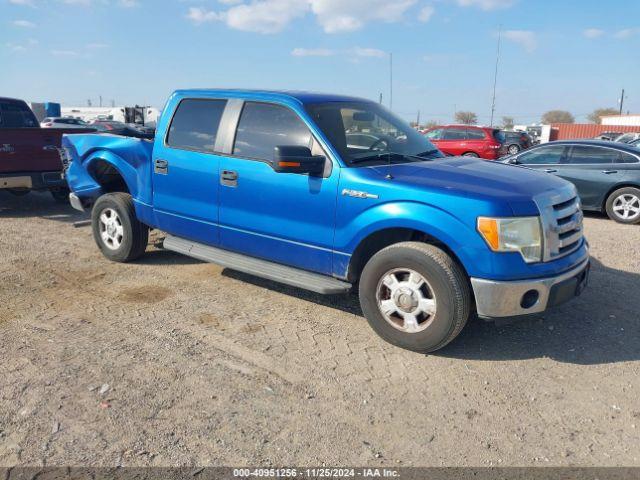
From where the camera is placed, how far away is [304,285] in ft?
14.6

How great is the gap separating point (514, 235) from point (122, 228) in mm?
4351

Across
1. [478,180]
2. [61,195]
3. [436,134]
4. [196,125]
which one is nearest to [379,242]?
[478,180]

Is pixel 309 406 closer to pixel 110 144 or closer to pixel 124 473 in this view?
pixel 124 473

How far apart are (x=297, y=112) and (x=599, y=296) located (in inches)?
137

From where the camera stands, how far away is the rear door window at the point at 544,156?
1036 cm

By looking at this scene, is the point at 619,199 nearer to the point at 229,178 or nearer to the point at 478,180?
the point at 478,180

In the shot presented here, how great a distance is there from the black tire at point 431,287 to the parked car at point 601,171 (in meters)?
7.10

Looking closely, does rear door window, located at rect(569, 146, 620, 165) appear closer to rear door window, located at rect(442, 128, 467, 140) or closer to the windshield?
the windshield

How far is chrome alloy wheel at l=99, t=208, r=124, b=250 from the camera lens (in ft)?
20.4

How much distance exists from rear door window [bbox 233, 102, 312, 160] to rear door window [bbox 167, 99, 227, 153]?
0.32m

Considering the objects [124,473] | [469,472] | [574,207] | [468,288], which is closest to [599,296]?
[574,207]

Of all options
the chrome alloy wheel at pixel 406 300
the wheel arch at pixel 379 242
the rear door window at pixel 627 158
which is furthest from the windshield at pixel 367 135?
the rear door window at pixel 627 158

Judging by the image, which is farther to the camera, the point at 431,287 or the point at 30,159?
the point at 30,159

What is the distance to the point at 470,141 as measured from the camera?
18734 millimetres
